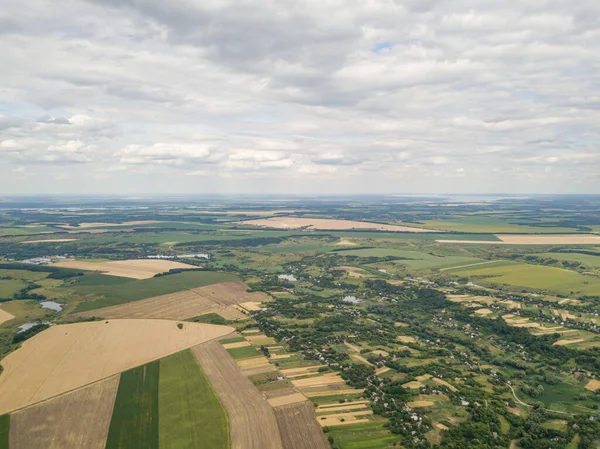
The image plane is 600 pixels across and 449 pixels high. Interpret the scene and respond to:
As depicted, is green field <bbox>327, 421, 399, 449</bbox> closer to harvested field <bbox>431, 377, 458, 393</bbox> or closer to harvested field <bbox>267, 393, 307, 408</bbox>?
harvested field <bbox>267, 393, 307, 408</bbox>

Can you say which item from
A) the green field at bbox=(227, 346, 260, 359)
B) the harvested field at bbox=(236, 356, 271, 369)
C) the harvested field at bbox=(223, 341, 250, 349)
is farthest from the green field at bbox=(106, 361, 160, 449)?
the harvested field at bbox=(223, 341, 250, 349)

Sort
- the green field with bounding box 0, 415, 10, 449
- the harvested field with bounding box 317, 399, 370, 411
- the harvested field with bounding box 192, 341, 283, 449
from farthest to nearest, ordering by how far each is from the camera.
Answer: the harvested field with bounding box 317, 399, 370, 411 → the harvested field with bounding box 192, 341, 283, 449 → the green field with bounding box 0, 415, 10, 449

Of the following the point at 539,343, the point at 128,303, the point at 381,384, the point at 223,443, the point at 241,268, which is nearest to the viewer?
the point at 223,443

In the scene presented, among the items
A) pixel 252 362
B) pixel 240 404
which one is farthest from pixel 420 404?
pixel 252 362

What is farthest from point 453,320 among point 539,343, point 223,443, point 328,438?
point 223,443

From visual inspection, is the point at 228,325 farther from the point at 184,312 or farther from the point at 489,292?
the point at 489,292

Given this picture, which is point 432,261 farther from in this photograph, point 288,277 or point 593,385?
point 593,385

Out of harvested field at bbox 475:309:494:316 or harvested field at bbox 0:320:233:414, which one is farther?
harvested field at bbox 475:309:494:316
